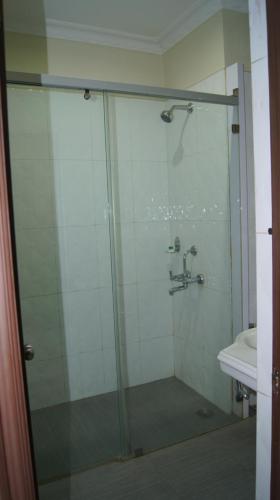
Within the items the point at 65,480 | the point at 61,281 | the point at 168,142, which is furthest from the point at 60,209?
the point at 65,480

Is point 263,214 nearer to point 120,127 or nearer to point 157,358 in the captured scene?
point 120,127

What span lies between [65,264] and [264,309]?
5.55 ft

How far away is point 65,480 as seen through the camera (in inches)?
72.6

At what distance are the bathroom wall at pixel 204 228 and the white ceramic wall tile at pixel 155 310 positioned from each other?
0.14 meters

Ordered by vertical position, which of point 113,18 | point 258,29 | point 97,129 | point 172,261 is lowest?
point 172,261

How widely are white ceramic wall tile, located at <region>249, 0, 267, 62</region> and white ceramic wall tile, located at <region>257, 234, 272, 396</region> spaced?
48cm

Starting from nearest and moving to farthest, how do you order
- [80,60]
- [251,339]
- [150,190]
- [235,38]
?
[251,339], [235,38], [80,60], [150,190]

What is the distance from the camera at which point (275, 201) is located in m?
0.87

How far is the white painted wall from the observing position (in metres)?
0.90

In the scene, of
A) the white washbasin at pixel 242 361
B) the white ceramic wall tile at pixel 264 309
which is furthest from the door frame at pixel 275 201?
the white washbasin at pixel 242 361

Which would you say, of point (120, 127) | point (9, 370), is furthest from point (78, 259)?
point (9, 370)

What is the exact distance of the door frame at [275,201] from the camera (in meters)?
0.83

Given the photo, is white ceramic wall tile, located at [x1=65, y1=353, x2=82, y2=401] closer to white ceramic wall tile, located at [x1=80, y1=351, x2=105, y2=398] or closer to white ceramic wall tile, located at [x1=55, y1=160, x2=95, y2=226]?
white ceramic wall tile, located at [x1=80, y1=351, x2=105, y2=398]

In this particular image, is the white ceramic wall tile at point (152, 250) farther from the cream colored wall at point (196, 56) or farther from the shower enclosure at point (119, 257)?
the cream colored wall at point (196, 56)
